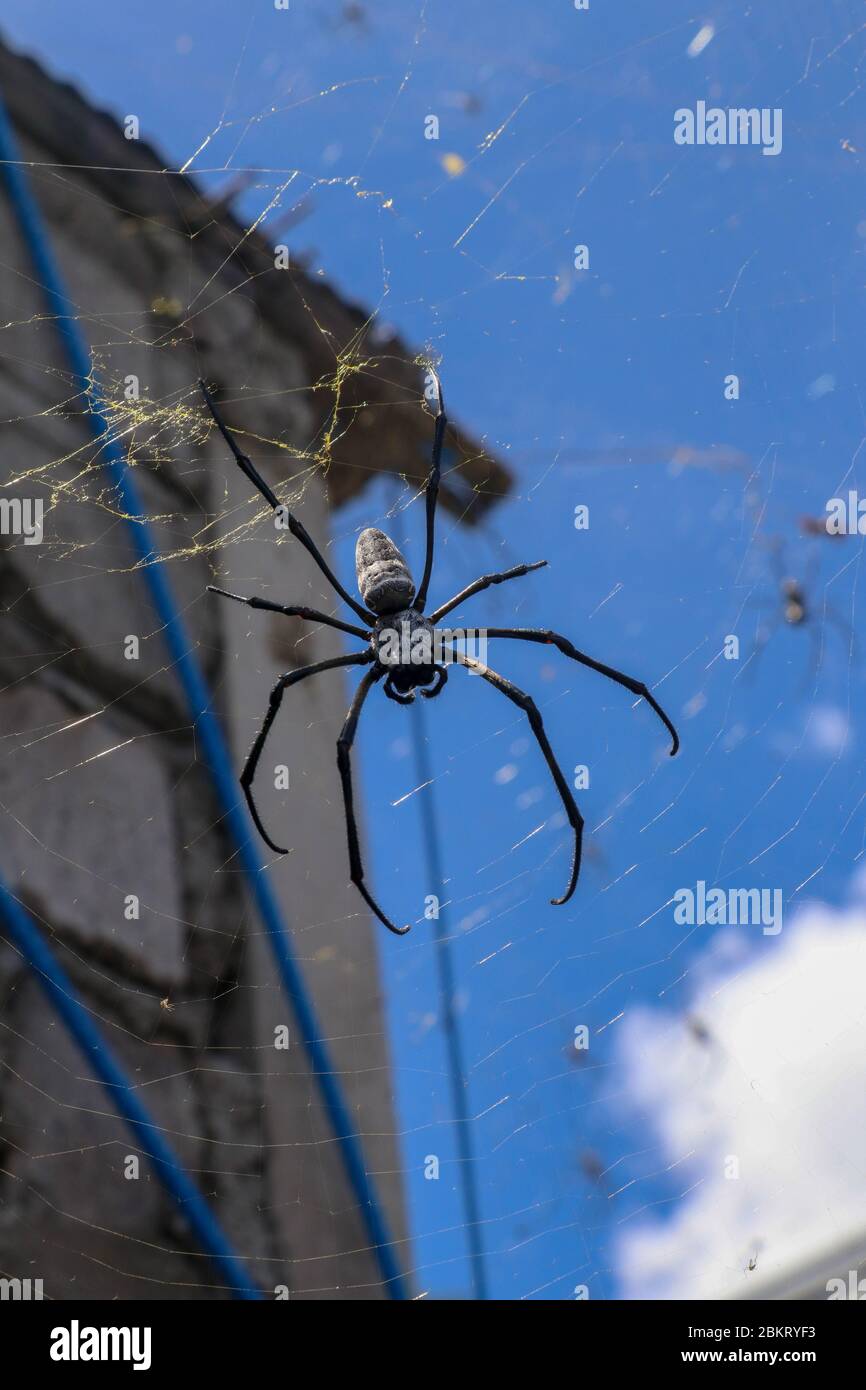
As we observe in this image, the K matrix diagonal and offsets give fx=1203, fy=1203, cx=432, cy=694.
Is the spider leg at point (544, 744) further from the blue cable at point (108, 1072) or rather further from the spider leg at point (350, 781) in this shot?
the blue cable at point (108, 1072)

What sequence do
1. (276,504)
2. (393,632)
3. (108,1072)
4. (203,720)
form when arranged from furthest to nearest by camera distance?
(203,720)
(108,1072)
(393,632)
(276,504)

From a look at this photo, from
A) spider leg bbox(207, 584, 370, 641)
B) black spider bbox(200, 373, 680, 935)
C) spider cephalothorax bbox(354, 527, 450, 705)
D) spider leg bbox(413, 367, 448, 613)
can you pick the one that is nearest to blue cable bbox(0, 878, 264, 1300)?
black spider bbox(200, 373, 680, 935)

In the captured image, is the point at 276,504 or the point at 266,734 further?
the point at 276,504

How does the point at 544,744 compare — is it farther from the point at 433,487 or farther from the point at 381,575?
A: the point at 433,487

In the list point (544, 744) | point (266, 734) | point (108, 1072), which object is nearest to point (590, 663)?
point (544, 744)

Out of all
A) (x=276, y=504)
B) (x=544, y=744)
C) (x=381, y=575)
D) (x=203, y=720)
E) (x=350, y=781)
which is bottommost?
(x=350, y=781)

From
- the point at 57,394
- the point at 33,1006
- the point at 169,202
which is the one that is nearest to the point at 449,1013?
the point at 33,1006
